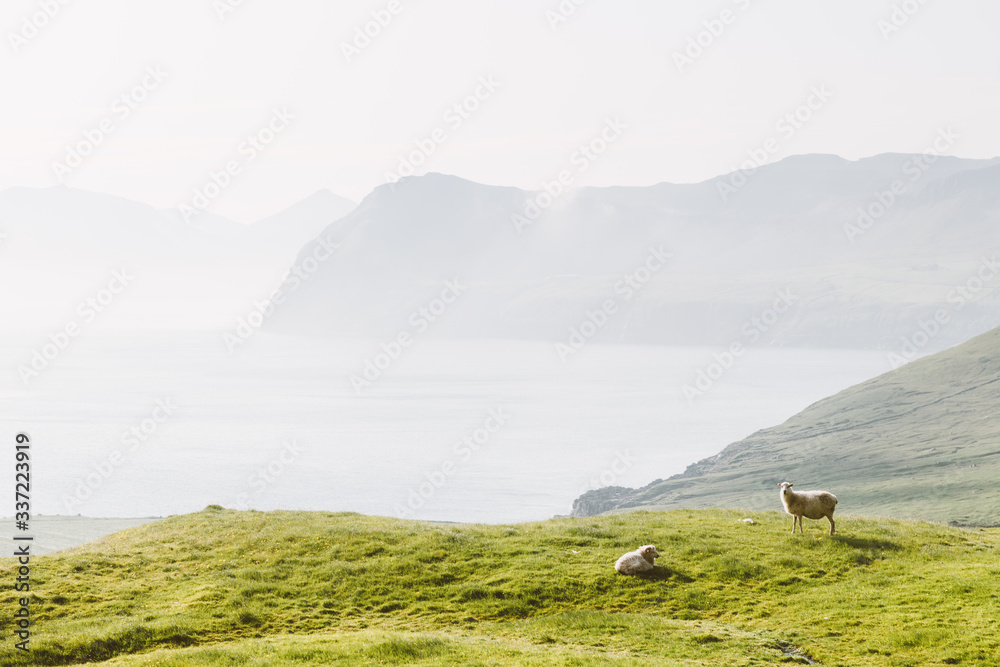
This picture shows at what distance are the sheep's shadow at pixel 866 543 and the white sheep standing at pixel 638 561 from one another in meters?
7.36

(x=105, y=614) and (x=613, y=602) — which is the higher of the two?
(x=105, y=614)

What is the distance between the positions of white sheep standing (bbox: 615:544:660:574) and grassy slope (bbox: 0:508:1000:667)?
34cm

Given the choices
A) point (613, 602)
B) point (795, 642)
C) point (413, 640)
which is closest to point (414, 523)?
point (613, 602)

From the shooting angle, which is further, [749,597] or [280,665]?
[749,597]

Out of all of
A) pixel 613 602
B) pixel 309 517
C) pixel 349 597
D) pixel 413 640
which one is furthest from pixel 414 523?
pixel 413 640

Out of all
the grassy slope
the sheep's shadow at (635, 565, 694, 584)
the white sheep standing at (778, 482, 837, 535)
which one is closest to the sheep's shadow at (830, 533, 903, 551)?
the grassy slope

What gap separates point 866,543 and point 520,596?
524 inches

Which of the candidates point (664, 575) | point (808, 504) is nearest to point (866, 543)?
point (808, 504)

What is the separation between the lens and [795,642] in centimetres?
2166

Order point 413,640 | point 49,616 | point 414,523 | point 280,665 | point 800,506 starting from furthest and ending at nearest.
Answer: point 414,523
point 800,506
point 49,616
point 413,640
point 280,665

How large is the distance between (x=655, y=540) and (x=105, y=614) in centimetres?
1918

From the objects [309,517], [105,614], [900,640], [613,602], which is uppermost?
[309,517]

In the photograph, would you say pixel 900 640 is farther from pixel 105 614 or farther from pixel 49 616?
pixel 49 616

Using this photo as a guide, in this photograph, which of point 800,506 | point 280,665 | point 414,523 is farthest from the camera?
point 414,523
